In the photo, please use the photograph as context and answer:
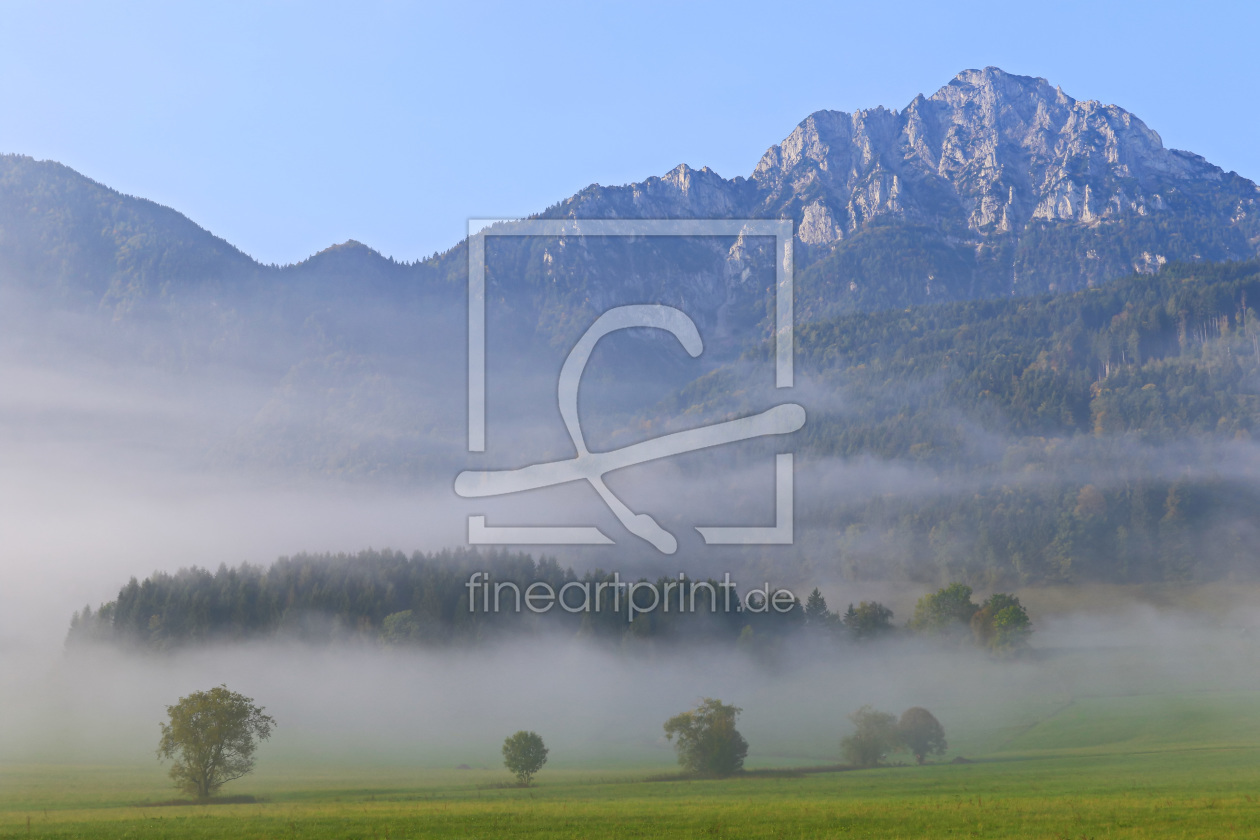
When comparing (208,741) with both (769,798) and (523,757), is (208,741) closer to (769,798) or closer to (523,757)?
(523,757)

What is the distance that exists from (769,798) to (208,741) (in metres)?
54.4

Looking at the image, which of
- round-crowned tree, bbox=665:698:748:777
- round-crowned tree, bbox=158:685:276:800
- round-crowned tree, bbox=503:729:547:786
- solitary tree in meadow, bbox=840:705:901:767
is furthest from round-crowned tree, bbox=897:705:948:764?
round-crowned tree, bbox=158:685:276:800

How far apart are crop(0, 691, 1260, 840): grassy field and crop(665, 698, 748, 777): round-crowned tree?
15.9 feet

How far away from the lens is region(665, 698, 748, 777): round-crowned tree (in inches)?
4033

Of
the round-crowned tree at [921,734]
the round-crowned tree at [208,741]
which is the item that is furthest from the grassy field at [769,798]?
the round-crowned tree at [921,734]

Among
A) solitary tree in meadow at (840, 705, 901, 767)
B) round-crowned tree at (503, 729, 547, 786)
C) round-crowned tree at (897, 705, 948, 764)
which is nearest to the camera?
round-crowned tree at (503, 729, 547, 786)

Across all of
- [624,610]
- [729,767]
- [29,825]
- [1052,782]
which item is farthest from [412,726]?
[1052,782]

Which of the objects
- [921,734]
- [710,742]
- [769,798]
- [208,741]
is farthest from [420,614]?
[769,798]

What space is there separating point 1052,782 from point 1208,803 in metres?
20.5

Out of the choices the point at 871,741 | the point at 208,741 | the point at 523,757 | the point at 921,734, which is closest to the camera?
the point at 208,741

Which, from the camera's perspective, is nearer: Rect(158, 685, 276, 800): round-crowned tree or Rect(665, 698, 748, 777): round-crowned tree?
Rect(158, 685, 276, 800): round-crowned tree

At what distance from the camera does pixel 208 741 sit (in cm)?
9481

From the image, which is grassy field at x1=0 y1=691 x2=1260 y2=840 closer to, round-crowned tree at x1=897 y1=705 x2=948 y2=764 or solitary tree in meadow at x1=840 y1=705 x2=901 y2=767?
solitary tree in meadow at x1=840 y1=705 x2=901 y2=767

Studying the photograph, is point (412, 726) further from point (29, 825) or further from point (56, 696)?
Answer: point (29, 825)
